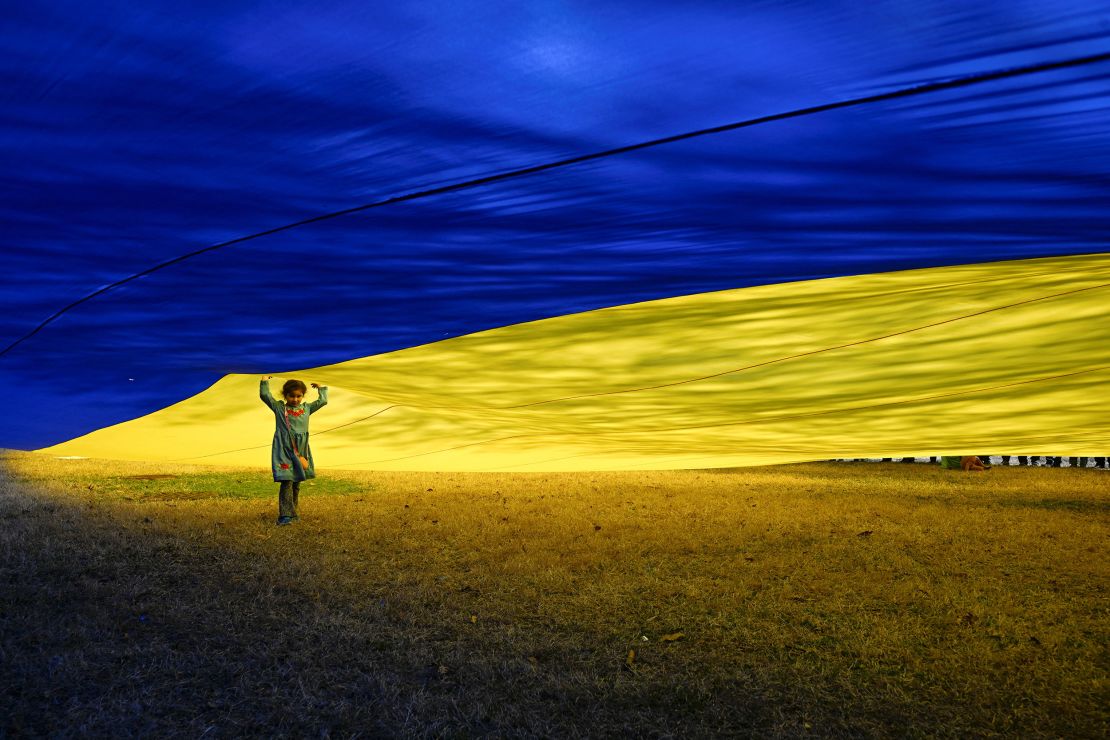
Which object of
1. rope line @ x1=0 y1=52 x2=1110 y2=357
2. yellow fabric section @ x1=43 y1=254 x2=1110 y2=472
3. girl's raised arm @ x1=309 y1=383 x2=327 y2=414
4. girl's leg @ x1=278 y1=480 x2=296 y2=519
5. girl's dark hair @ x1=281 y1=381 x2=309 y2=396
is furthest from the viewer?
girl's leg @ x1=278 y1=480 x2=296 y2=519

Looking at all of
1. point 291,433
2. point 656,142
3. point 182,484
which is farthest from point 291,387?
point 182,484

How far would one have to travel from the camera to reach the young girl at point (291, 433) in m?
5.98

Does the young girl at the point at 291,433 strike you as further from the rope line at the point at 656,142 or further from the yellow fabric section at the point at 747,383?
the rope line at the point at 656,142

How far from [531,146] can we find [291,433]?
17.4ft

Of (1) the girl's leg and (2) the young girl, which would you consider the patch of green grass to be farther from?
(2) the young girl

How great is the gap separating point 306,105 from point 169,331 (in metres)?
2.09

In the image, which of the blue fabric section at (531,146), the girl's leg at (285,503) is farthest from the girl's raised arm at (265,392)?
the blue fabric section at (531,146)

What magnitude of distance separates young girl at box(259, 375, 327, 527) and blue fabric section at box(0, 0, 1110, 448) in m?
2.75

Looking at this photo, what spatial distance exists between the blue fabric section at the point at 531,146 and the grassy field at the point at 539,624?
5.66ft

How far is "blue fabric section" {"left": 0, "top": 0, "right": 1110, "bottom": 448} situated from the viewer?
1767 mm

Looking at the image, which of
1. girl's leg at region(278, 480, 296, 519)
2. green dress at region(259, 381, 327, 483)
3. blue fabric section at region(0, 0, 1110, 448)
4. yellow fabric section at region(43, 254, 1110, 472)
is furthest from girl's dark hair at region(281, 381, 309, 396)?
blue fabric section at region(0, 0, 1110, 448)

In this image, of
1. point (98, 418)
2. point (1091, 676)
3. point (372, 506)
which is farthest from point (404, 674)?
point (372, 506)

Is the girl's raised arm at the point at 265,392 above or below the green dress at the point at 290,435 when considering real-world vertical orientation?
above

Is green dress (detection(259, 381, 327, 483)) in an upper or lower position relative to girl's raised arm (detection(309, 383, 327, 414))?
lower
